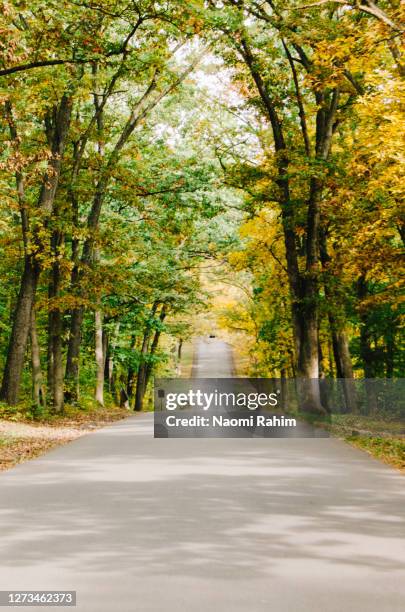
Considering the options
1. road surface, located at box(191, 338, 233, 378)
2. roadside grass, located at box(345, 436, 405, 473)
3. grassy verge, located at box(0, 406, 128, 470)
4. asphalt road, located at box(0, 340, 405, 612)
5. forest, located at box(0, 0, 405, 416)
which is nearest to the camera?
asphalt road, located at box(0, 340, 405, 612)

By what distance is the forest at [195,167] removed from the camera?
1669 centimetres

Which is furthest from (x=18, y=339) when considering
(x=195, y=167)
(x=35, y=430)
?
(x=195, y=167)

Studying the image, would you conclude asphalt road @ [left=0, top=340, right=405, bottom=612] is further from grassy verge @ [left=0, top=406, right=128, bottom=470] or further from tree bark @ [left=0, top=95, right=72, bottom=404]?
tree bark @ [left=0, top=95, right=72, bottom=404]

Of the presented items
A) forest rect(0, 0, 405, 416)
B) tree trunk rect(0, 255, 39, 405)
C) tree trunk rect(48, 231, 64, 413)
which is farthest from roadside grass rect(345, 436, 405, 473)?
tree trunk rect(48, 231, 64, 413)

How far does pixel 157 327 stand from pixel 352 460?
88.8ft

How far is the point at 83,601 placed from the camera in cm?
523

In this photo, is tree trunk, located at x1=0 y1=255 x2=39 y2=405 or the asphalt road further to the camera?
tree trunk, located at x1=0 y1=255 x2=39 y2=405

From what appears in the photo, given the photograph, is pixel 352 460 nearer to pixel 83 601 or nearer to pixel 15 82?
pixel 83 601

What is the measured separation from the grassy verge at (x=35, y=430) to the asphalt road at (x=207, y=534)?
6.00 feet

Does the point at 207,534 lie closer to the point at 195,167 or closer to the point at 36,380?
the point at 36,380

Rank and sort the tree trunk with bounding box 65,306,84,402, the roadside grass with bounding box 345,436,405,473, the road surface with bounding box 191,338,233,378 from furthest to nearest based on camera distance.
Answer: the road surface with bounding box 191,338,233,378
the tree trunk with bounding box 65,306,84,402
the roadside grass with bounding box 345,436,405,473

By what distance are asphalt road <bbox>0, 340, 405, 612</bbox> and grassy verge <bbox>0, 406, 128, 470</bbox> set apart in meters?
1.83

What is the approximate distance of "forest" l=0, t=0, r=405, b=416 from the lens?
16.7 metres

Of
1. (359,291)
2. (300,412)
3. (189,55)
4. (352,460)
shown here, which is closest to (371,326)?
(359,291)
